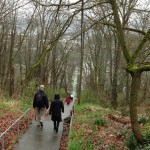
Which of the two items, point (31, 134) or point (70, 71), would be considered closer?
point (31, 134)

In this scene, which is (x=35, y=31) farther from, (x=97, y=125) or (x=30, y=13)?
(x=97, y=125)

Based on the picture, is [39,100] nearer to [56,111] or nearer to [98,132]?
[56,111]

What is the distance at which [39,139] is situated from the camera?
12102mm

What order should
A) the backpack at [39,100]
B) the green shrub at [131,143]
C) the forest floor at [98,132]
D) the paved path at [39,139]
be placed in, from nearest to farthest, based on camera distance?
1. the green shrub at [131,143]
2. the forest floor at [98,132]
3. the paved path at [39,139]
4. the backpack at [39,100]

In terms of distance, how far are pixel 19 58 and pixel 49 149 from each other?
36880 millimetres

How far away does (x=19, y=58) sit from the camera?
46.7 meters

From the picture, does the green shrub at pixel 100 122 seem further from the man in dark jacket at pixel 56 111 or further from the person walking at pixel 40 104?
the person walking at pixel 40 104

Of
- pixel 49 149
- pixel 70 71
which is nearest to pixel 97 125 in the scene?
pixel 49 149

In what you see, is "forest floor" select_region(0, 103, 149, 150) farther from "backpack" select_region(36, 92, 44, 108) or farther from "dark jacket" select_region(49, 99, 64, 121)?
"backpack" select_region(36, 92, 44, 108)

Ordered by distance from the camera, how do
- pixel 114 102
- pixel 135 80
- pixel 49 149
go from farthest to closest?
pixel 114 102 → pixel 49 149 → pixel 135 80

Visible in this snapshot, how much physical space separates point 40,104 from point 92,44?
32.7m

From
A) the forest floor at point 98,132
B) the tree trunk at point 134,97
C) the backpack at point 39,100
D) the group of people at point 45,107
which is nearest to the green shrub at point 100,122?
the forest floor at point 98,132

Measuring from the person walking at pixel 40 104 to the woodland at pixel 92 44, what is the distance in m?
0.86

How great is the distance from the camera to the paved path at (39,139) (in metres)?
11.1
